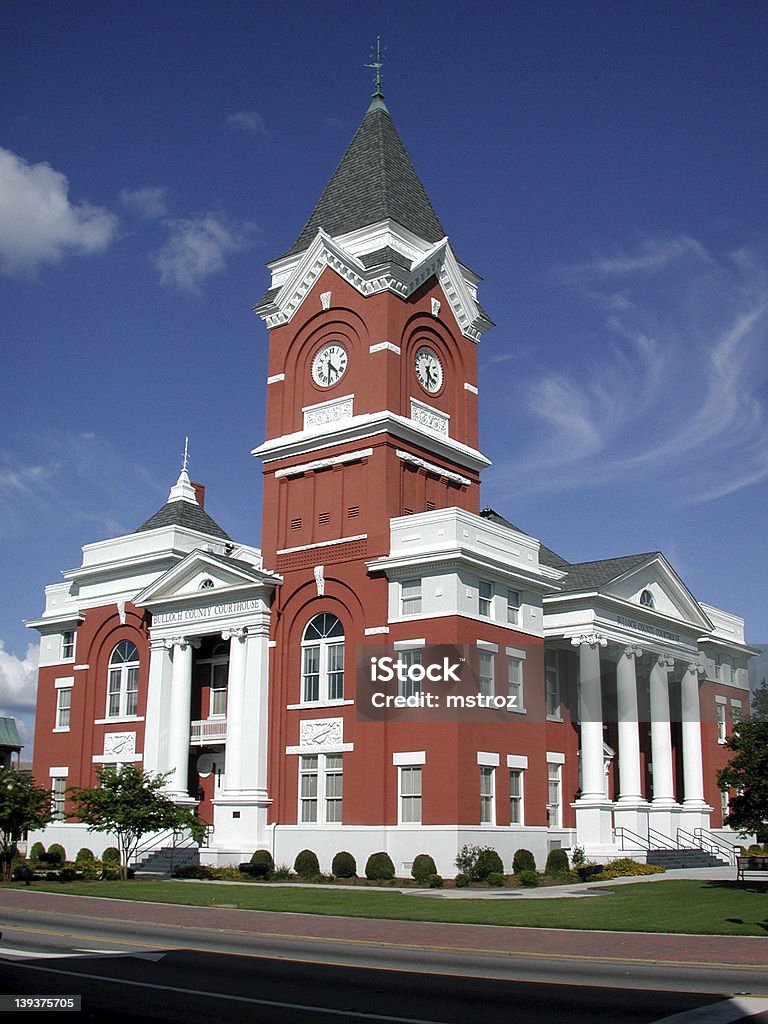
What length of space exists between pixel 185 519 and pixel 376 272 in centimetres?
1596

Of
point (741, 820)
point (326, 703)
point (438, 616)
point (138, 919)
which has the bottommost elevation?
point (138, 919)

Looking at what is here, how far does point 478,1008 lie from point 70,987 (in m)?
5.17

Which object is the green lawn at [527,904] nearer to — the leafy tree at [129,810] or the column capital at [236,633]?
the leafy tree at [129,810]

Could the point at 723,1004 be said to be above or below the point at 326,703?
below

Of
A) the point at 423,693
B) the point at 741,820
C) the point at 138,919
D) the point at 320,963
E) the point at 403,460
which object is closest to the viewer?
the point at 320,963

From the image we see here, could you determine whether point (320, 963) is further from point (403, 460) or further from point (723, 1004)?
point (403, 460)

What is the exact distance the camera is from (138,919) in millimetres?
25203

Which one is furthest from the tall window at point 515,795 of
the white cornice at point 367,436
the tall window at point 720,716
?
the tall window at point 720,716

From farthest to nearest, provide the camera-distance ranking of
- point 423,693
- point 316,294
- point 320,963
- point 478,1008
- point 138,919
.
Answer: point 316,294
point 423,693
point 138,919
point 320,963
point 478,1008

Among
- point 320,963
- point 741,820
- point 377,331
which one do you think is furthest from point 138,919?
point 377,331

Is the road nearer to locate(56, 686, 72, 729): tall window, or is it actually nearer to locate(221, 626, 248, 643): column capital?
locate(221, 626, 248, 643): column capital

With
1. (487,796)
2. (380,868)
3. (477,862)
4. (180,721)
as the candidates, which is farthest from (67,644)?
(477,862)

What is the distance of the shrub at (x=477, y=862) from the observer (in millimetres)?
37656

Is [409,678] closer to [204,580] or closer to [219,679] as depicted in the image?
[204,580]
